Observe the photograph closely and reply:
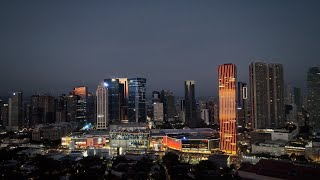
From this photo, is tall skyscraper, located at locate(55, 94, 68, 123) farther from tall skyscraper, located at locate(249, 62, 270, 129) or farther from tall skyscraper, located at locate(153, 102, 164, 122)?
tall skyscraper, located at locate(249, 62, 270, 129)

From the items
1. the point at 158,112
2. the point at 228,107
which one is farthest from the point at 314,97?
the point at 158,112

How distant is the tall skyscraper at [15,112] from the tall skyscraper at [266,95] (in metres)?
20.7

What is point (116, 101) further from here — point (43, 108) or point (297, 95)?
point (297, 95)

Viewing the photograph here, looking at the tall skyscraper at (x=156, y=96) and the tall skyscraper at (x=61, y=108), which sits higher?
the tall skyscraper at (x=156, y=96)

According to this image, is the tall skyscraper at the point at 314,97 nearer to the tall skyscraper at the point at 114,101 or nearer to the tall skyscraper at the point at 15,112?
the tall skyscraper at the point at 114,101

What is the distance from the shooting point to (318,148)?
1616cm

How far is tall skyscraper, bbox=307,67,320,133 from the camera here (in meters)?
24.9

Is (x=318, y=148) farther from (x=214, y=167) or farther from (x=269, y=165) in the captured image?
(x=269, y=165)

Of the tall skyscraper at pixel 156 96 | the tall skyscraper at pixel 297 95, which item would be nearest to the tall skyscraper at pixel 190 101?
the tall skyscraper at pixel 156 96

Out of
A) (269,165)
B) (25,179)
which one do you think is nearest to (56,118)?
(25,179)

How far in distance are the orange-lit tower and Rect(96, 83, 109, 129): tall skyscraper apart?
14223 mm

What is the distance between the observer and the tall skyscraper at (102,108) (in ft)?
99.5

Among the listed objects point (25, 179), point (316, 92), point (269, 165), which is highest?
point (316, 92)

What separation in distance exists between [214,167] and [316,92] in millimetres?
16352
